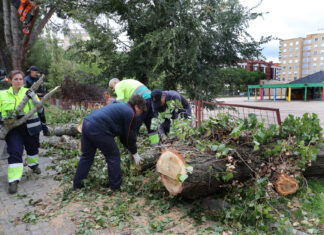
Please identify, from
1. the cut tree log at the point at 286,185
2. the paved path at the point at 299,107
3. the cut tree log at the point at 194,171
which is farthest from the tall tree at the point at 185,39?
the cut tree log at the point at 286,185

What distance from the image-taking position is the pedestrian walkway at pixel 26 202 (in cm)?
254

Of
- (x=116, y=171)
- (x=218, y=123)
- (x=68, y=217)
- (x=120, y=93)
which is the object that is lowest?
(x=68, y=217)

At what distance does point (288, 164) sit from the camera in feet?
9.59

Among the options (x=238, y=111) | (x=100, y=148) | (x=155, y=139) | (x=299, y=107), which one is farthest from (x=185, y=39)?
(x=299, y=107)

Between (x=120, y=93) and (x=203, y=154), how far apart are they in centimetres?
222

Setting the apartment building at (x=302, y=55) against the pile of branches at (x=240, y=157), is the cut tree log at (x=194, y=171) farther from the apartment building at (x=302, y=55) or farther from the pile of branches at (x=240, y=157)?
the apartment building at (x=302, y=55)

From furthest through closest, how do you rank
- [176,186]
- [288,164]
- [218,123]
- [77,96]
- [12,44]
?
[77,96] → [12,44] → [218,123] → [288,164] → [176,186]

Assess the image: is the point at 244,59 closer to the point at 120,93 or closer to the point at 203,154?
the point at 120,93

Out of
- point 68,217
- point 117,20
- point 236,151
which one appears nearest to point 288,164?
point 236,151

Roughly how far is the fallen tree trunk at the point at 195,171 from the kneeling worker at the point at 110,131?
27.2 inches

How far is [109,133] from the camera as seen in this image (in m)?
3.18

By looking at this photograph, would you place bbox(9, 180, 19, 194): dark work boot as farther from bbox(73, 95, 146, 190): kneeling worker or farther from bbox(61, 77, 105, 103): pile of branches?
bbox(61, 77, 105, 103): pile of branches

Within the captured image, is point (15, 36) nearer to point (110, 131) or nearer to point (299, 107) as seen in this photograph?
point (110, 131)

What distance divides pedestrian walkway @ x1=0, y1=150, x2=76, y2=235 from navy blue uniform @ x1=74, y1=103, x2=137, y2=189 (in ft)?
2.19
